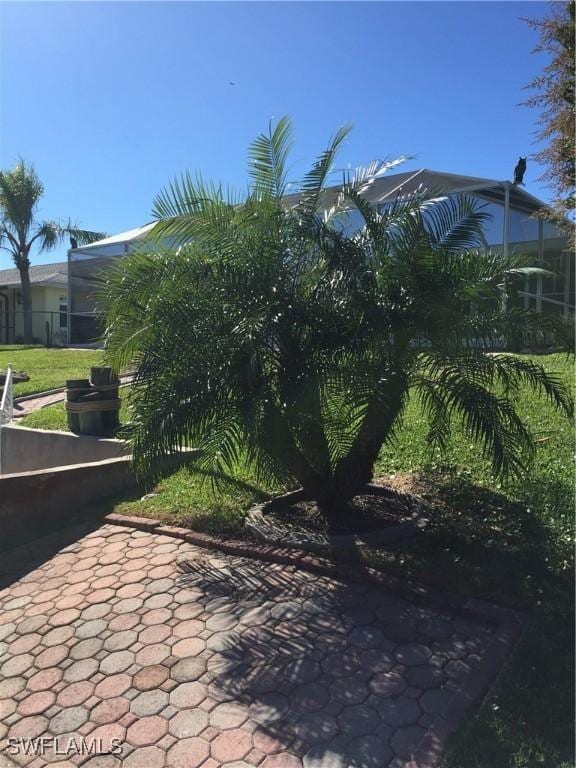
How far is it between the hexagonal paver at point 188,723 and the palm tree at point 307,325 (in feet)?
4.71

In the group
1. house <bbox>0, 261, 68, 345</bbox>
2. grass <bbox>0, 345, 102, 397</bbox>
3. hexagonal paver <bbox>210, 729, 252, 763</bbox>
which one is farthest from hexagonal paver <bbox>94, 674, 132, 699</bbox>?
house <bbox>0, 261, 68, 345</bbox>

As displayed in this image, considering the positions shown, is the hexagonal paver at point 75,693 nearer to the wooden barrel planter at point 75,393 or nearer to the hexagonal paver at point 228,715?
the hexagonal paver at point 228,715

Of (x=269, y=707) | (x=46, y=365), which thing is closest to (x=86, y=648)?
(x=269, y=707)

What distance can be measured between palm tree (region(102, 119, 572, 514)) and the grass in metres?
8.67

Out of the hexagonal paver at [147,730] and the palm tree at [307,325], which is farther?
the palm tree at [307,325]

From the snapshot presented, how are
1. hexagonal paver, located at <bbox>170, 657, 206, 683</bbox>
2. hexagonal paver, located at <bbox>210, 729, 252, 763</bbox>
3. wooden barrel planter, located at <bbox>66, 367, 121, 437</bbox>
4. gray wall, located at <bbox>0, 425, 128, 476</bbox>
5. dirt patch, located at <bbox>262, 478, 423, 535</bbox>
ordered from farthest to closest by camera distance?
wooden barrel planter, located at <bbox>66, 367, 121, 437</bbox>
gray wall, located at <bbox>0, 425, 128, 476</bbox>
dirt patch, located at <bbox>262, 478, 423, 535</bbox>
hexagonal paver, located at <bbox>170, 657, 206, 683</bbox>
hexagonal paver, located at <bbox>210, 729, 252, 763</bbox>

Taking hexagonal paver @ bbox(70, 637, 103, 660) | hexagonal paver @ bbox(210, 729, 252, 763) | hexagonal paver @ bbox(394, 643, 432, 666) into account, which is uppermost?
hexagonal paver @ bbox(394, 643, 432, 666)

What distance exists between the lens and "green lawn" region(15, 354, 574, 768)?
249cm

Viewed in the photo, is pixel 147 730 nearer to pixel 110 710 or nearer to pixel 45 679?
pixel 110 710

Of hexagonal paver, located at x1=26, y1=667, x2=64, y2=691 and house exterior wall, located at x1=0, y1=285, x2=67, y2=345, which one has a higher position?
house exterior wall, located at x1=0, y1=285, x2=67, y2=345

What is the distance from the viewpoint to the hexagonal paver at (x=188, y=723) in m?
2.71

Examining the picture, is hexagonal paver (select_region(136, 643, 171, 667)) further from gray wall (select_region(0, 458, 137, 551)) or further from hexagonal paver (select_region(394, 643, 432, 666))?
gray wall (select_region(0, 458, 137, 551))

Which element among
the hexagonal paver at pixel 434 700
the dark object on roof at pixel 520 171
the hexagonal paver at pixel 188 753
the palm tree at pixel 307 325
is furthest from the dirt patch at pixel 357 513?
the dark object on roof at pixel 520 171

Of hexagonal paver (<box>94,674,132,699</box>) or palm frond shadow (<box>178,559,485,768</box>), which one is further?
hexagonal paver (<box>94,674,132,699</box>)
